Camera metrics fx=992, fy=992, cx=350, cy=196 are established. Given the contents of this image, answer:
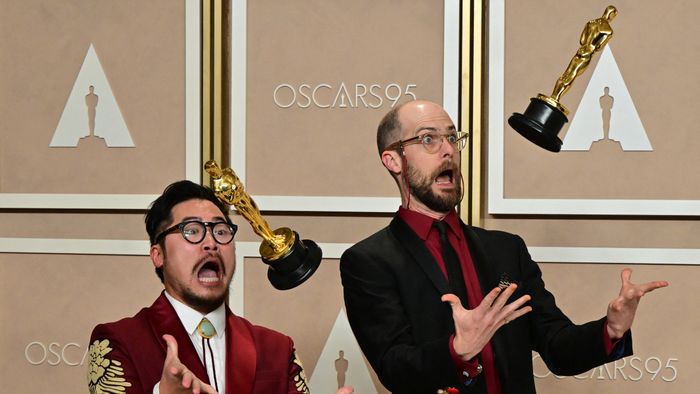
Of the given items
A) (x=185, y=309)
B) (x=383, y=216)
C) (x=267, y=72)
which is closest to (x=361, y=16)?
(x=267, y=72)

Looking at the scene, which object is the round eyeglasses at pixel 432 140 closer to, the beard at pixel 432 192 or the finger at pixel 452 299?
the beard at pixel 432 192

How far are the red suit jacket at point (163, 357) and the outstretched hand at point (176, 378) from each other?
300mm

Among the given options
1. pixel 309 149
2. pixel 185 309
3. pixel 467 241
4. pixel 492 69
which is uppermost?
pixel 492 69

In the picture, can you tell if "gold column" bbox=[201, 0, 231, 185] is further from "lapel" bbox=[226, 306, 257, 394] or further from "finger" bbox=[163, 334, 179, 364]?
"finger" bbox=[163, 334, 179, 364]

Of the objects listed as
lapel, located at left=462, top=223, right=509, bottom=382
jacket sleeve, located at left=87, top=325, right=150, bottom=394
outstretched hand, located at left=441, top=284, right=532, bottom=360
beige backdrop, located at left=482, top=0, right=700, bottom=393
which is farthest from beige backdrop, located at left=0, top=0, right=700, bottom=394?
outstretched hand, located at left=441, top=284, right=532, bottom=360

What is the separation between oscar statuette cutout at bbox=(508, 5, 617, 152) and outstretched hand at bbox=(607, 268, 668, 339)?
17.9 inches

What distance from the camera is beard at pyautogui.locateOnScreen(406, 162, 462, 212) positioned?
2.83 meters

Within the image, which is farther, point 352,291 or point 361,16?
point 361,16

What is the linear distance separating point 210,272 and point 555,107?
107cm

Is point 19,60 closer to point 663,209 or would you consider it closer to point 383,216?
point 383,216

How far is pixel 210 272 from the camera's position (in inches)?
107

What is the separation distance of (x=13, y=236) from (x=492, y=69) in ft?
6.53

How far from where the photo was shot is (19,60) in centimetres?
396

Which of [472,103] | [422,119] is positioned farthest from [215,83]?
[422,119]
